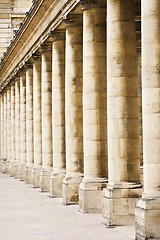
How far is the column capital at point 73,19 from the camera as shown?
1373 inches

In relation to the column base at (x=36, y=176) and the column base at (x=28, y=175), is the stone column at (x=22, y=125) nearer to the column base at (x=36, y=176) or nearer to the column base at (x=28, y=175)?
the column base at (x=28, y=175)

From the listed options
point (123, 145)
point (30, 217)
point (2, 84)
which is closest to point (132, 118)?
point (123, 145)

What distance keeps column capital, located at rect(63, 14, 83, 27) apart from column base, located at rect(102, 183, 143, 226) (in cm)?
1218

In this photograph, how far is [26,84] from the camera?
5559cm

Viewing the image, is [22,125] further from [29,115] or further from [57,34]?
[57,34]

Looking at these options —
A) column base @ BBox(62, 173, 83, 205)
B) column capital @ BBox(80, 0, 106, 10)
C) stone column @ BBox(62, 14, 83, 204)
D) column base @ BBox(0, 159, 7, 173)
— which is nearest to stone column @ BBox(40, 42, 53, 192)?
stone column @ BBox(62, 14, 83, 204)

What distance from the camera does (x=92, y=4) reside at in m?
30.5

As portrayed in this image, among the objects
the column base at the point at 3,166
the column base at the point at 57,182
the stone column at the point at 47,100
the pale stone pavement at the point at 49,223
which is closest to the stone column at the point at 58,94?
the column base at the point at 57,182

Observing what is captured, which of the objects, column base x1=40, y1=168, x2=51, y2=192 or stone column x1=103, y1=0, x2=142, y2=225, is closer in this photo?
stone column x1=103, y1=0, x2=142, y2=225

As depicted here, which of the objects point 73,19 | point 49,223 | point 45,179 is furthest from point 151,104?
point 45,179

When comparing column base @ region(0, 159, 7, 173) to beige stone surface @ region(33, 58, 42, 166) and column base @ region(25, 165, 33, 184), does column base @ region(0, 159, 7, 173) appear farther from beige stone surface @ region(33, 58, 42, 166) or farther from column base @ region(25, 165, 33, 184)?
beige stone surface @ region(33, 58, 42, 166)

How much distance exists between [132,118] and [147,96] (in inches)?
179

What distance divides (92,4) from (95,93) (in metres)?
4.06

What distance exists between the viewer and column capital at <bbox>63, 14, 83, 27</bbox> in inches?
1373
